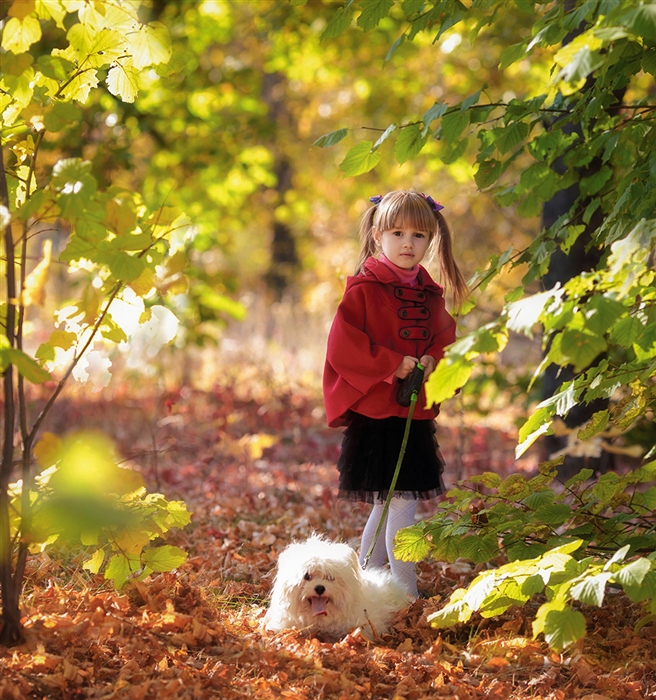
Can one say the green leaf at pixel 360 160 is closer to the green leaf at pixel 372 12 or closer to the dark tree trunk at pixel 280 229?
the green leaf at pixel 372 12

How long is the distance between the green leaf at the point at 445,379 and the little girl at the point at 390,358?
3.94ft

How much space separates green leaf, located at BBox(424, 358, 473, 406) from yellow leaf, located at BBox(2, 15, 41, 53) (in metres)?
1.48

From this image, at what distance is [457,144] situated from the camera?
10.3 ft

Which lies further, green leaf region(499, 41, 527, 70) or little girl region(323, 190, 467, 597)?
little girl region(323, 190, 467, 597)

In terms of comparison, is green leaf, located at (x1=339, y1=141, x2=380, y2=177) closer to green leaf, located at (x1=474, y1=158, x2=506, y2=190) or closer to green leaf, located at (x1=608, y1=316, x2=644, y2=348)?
green leaf, located at (x1=474, y1=158, x2=506, y2=190)

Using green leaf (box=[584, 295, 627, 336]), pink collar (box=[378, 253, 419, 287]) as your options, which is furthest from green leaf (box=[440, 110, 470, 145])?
green leaf (box=[584, 295, 627, 336])

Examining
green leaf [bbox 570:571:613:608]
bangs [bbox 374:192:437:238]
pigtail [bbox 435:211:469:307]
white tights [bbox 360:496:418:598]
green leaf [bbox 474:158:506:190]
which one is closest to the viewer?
green leaf [bbox 570:571:613:608]

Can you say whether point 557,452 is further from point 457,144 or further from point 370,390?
point 457,144

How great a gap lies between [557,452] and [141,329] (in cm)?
349

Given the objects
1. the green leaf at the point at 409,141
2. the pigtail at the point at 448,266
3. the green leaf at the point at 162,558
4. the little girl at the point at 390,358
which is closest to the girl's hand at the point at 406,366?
the little girl at the point at 390,358

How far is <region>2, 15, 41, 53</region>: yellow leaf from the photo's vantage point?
7.75 feet

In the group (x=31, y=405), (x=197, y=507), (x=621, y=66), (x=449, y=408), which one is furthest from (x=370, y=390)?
(x=449, y=408)

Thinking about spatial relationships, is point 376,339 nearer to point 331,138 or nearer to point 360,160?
point 360,160

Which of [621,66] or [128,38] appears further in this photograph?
[621,66]
